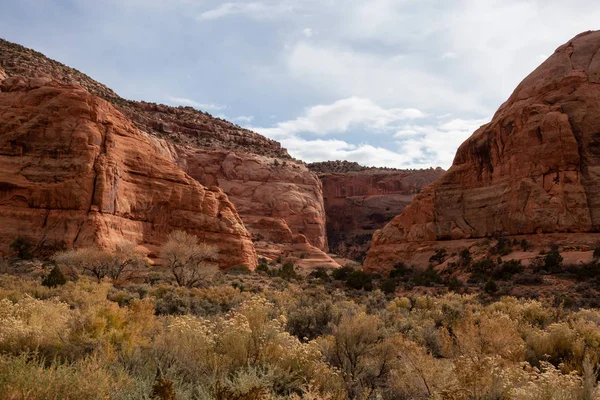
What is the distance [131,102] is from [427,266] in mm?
59715

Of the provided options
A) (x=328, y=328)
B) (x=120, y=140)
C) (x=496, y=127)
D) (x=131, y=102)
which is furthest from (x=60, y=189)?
(x=131, y=102)

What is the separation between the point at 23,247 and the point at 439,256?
32.5 meters

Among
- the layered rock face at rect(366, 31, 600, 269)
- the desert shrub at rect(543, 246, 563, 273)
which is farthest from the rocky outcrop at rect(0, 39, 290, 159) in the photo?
the desert shrub at rect(543, 246, 563, 273)

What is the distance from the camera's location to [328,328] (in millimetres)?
10891

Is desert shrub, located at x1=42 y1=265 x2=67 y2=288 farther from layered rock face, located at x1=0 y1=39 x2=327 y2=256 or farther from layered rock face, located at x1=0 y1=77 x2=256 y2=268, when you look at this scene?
layered rock face, located at x1=0 y1=39 x2=327 y2=256

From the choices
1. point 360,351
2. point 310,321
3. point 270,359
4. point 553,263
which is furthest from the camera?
point 553,263

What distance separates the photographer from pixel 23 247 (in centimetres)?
2858

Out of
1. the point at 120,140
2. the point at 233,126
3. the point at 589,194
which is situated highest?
the point at 233,126

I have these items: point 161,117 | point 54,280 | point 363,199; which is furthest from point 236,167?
point 54,280

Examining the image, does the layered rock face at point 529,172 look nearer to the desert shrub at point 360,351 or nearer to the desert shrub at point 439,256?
the desert shrub at point 439,256

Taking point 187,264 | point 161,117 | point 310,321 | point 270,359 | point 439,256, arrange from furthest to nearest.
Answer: point 161,117, point 439,256, point 187,264, point 310,321, point 270,359

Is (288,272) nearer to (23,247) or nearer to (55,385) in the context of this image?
(23,247)

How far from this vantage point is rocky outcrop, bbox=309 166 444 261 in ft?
291

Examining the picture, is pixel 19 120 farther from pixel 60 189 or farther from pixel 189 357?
pixel 189 357
